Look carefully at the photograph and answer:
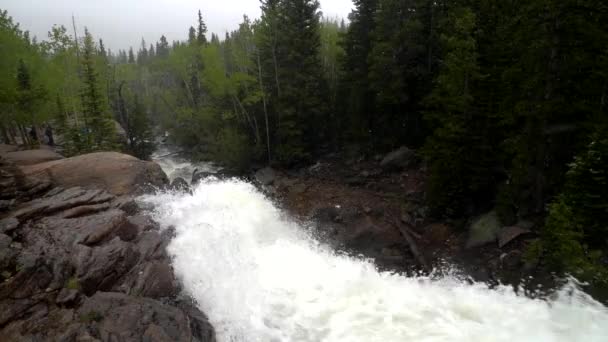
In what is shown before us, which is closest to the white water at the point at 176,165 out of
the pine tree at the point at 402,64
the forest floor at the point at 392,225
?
the forest floor at the point at 392,225

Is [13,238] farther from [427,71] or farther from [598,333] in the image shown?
[427,71]

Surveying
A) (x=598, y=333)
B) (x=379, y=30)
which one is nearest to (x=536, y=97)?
(x=598, y=333)

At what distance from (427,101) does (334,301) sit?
1215 centimetres

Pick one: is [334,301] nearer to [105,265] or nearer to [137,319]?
[137,319]

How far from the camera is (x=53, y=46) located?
86.3ft

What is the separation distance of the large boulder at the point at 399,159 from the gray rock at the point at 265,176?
24.7ft

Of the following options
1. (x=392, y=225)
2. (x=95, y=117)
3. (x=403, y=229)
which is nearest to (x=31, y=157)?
(x=95, y=117)

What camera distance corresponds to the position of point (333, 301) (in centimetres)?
870

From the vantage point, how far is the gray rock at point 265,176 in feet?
75.7

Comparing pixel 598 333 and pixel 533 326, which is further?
pixel 533 326

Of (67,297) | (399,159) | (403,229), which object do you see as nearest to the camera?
(67,297)

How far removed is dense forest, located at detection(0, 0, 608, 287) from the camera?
395 inches

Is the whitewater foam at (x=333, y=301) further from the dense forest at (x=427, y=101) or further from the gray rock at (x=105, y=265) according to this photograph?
the dense forest at (x=427, y=101)

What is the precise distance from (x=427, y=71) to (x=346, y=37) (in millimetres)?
7539
